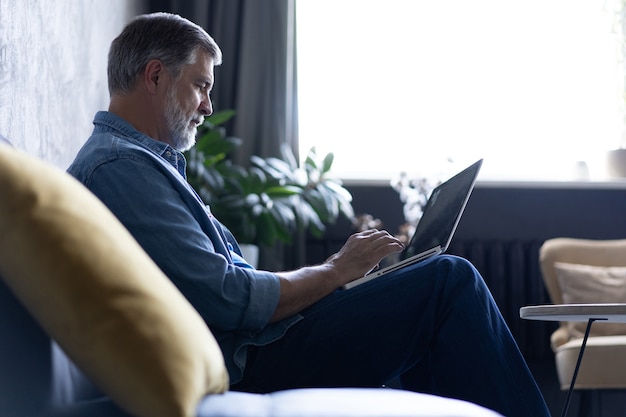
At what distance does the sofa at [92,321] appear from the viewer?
80 cm

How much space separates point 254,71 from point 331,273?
2.78 meters

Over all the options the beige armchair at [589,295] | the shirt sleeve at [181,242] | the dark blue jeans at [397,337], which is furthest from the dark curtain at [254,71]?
the shirt sleeve at [181,242]

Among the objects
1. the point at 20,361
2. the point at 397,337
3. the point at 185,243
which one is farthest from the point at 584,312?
the point at 20,361

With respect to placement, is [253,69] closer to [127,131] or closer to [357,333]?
[127,131]

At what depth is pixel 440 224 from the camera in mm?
1750

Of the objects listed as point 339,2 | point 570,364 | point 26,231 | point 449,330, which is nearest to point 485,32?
point 339,2

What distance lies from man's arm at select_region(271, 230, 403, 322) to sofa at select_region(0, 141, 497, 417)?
64cm

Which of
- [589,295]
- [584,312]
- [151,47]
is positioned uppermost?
[151,47]

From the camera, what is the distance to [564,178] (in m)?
4.51

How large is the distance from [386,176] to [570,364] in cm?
156

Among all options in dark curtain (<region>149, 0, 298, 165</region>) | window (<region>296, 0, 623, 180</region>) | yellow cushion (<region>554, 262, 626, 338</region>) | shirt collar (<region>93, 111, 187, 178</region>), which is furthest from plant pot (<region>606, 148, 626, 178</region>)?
shirt collar (<region>93, 111, 187, 178</region>)

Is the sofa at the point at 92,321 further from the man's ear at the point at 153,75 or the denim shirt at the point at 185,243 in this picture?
the man's ear at the point at 153,75

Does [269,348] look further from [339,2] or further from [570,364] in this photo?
[339,2]

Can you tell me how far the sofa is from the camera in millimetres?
797
